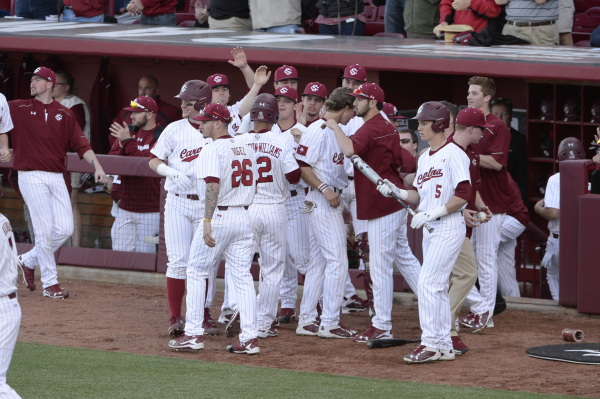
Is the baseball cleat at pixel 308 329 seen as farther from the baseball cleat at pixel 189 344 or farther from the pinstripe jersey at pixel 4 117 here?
the pinstripe jersey at pixel 4 117

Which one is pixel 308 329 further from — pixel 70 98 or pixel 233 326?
pixel 70 98

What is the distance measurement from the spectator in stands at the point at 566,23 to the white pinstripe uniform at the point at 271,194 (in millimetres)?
5274

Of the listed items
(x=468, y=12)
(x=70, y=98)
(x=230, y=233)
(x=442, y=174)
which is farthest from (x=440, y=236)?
(x=70, y=98)

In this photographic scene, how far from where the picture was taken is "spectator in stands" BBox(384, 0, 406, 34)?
44.5 ft

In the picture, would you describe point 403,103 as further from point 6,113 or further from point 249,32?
point 6,113

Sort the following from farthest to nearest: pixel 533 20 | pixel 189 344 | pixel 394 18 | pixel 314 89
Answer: pixel 394 18 < pixel 533 20 < pixel 314 89 < pixel 189 344

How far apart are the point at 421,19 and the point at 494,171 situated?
4162mm

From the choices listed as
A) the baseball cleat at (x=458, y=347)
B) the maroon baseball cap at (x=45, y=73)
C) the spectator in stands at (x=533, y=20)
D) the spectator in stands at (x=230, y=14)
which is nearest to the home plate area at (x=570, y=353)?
the baseball cleat at (x=458, y=347)

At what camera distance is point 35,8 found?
15734 millimetres

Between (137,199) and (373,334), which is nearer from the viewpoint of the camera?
(373,334)

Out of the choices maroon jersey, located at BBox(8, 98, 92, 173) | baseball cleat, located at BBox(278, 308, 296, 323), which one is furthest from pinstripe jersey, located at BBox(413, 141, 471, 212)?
maroon jersey, located at BBox(8, 98, 92, 173)

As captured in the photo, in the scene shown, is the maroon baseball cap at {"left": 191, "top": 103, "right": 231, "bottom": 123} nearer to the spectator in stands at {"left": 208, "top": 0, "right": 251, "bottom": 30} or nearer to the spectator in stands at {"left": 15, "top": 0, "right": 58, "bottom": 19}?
the spectator in stands at {"left": 208, "top": 0, "right": 251, "bottom": 30}

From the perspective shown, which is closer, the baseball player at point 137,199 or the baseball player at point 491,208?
the baseball player at point 491,208

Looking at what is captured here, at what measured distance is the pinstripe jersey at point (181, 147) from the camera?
8.62 meters
